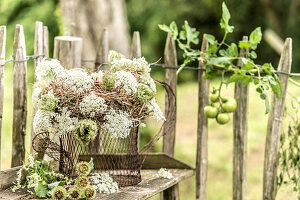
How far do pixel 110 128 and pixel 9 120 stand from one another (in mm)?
4791

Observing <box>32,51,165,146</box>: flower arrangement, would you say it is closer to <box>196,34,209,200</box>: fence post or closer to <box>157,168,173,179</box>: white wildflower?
<box>157,168,173,179</box>: white wildflower

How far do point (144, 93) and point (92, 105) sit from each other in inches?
10.6

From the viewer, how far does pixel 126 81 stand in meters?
1.99

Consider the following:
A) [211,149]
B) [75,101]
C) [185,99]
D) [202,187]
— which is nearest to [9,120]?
[185,99]

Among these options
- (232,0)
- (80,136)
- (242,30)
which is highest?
(232,0)

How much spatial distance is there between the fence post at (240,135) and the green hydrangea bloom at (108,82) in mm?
1026

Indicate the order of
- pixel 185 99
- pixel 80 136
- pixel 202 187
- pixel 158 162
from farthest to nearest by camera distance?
pixel 185 99
pixel 202 187
pixel 158 162
pixel 80 136

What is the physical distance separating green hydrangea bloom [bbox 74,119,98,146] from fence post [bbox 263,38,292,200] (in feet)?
4.13

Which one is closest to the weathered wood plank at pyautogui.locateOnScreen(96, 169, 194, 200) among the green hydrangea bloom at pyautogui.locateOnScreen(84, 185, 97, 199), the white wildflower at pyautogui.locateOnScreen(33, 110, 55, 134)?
the green hydrangea bloom at pyautogui.locateOnScreen(84, 185, 97, 199)

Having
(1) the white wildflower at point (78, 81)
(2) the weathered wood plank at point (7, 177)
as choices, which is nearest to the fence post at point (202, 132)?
(1) the white wildflower at point (78, 81)

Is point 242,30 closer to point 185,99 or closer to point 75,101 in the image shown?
point 185,99

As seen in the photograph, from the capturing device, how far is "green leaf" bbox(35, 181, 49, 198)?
2012 mm

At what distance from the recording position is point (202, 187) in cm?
286

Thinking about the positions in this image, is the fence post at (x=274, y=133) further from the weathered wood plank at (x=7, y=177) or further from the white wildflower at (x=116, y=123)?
the weathered wood plank at (x=7, y=177)
